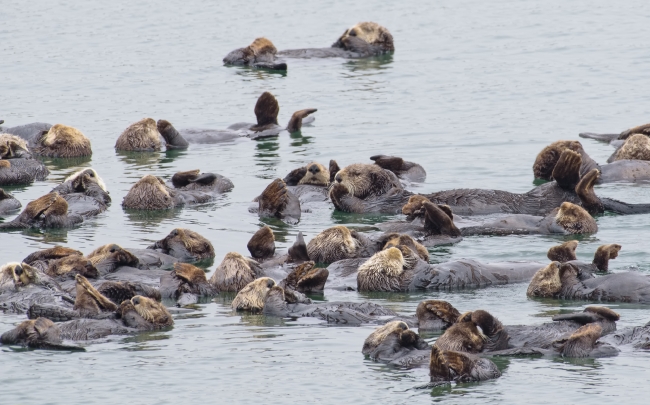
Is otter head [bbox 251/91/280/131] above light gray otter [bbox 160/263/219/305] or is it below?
above

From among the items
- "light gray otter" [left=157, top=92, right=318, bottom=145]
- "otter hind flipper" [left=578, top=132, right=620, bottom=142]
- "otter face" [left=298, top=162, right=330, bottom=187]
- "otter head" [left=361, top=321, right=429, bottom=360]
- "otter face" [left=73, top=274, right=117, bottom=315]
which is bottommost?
"otter head" [left=361, top=321, right=429, bottom=360]

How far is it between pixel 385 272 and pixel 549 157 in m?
4.24

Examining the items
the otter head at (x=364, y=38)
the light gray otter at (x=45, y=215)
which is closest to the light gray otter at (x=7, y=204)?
the light gray otter at (x=45, y=215)

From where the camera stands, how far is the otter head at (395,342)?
700cm

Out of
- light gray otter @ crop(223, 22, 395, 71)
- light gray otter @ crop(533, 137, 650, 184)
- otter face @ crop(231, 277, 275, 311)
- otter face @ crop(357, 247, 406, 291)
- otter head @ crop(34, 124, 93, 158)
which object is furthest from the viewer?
light gray otter @ crop(223, 22, 395, 71)

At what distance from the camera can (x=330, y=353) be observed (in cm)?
739

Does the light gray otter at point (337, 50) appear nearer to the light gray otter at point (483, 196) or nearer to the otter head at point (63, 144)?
the otter head at point (63, 144)

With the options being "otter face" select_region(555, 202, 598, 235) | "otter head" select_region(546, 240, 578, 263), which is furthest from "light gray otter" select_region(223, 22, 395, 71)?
"otter head" select_region(546, 240, 578, 263)

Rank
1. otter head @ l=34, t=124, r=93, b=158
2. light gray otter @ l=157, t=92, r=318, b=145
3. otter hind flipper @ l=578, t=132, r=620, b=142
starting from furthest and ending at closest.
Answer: light gray otter @ l=157, t=92, r=318, b=145, otter head @ l=34, t=124, r=93, b=158, otter hind flipper @ l=578, t=132, r=620, b=142

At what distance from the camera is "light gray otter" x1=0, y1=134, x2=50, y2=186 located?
44.6 ft

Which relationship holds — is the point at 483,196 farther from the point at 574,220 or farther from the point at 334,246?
the point at 334,246

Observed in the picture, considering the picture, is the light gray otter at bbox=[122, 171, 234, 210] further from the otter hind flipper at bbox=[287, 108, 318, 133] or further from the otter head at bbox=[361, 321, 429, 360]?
the otter head at bbox=[361, 321, 429, 360]

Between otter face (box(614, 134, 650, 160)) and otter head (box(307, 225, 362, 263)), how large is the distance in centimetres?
440

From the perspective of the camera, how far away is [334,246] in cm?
977
